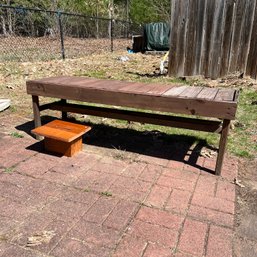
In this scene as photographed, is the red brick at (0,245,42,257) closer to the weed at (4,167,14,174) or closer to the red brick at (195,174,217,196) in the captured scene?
the weed at (4,167,14,174)

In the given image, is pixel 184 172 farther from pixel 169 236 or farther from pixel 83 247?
pixel 83 247

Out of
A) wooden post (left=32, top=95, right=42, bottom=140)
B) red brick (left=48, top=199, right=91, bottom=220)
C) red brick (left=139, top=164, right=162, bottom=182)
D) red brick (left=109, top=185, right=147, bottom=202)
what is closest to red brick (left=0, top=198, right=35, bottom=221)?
red brick (left=48, top=199, right=91, bottom=220)

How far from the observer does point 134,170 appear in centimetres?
330

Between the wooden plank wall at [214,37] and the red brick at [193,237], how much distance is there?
604cm

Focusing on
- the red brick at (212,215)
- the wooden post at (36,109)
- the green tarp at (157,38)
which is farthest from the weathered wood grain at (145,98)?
the green tarp at (157,38)

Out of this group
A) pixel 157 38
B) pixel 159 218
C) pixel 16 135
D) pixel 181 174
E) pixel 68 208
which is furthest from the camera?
pixel 157 38

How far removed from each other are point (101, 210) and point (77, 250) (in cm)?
50

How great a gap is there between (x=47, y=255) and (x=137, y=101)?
1777 millimetres

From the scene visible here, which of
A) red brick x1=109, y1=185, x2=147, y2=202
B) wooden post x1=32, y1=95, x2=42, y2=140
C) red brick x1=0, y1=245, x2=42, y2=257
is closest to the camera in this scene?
red brick x1=0, y1=245, x2=42, y2=257

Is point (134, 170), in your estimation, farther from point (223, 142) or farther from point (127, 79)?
point (127, 79)

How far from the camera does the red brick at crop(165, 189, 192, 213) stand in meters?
2.62

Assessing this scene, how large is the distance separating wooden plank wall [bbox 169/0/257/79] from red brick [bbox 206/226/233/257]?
6.04m

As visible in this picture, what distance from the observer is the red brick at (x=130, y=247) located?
2.07m

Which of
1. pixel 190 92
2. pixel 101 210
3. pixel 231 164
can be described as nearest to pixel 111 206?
pixel 101 210
